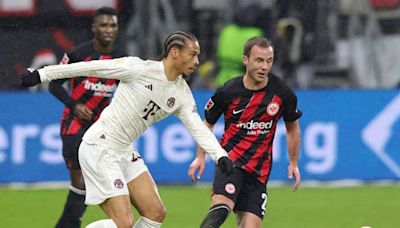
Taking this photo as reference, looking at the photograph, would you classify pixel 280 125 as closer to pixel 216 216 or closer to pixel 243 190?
pixel 243 190

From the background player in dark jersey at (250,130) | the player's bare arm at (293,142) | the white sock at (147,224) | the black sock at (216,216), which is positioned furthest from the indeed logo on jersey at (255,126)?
the white sock at (147,224)

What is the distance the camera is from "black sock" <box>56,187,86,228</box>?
12.2 meters

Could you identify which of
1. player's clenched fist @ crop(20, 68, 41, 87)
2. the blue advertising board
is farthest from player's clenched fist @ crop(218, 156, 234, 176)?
the blue advertising board

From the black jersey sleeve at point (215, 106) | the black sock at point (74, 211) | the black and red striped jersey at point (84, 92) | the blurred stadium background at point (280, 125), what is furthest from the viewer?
the blurred stadium background at point (280, 125)

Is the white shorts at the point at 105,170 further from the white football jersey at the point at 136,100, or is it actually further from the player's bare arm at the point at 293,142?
the player's bare arm at the point at 293,142

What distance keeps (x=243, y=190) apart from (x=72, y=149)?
2361 millimetres

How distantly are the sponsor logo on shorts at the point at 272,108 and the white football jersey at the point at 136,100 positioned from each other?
61cm

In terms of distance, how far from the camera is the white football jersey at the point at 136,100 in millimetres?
10125

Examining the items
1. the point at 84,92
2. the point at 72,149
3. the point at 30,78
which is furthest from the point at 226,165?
the point at 84,92

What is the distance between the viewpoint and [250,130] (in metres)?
10.6

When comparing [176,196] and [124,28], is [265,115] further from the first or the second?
[124,28]

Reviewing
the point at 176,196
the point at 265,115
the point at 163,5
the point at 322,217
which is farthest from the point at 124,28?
the point at 265,115

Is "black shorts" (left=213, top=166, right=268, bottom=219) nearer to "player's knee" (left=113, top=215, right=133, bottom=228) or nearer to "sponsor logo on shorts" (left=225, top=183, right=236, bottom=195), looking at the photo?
"sponsor logo on shorts" (left=225, top=183, right=236, bottom=195)

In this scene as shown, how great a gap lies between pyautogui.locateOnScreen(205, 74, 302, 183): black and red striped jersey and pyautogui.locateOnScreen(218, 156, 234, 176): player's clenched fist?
70 cm
